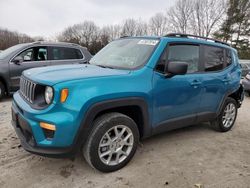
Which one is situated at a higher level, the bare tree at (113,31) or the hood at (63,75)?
the bare tree at (113,31)

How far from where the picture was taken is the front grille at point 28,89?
8.82 feet

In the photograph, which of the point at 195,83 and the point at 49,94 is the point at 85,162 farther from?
the point at 195,83

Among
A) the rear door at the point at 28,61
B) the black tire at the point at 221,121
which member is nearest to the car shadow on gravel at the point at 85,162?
the black tire at the point at 221,121

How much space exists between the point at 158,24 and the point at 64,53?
40.8 m

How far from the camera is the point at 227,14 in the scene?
118 ft

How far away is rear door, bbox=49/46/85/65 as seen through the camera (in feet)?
23.6

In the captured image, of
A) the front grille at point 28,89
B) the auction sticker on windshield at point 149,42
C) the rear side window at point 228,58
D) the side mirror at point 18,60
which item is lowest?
the front grille at point 28,89

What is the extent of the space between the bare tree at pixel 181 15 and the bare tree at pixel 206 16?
2.68 feet

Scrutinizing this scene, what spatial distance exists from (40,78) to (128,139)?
1.34 m

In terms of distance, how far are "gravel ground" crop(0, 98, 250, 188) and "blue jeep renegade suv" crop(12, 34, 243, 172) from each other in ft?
0.78

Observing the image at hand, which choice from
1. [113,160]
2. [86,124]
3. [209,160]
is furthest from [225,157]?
[86,124]

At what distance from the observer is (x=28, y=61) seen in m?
6.80

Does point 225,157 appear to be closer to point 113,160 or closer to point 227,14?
point 113,160

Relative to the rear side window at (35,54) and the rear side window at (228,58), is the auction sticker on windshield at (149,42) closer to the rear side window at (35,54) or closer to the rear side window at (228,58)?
the rear side window at (228,58)
